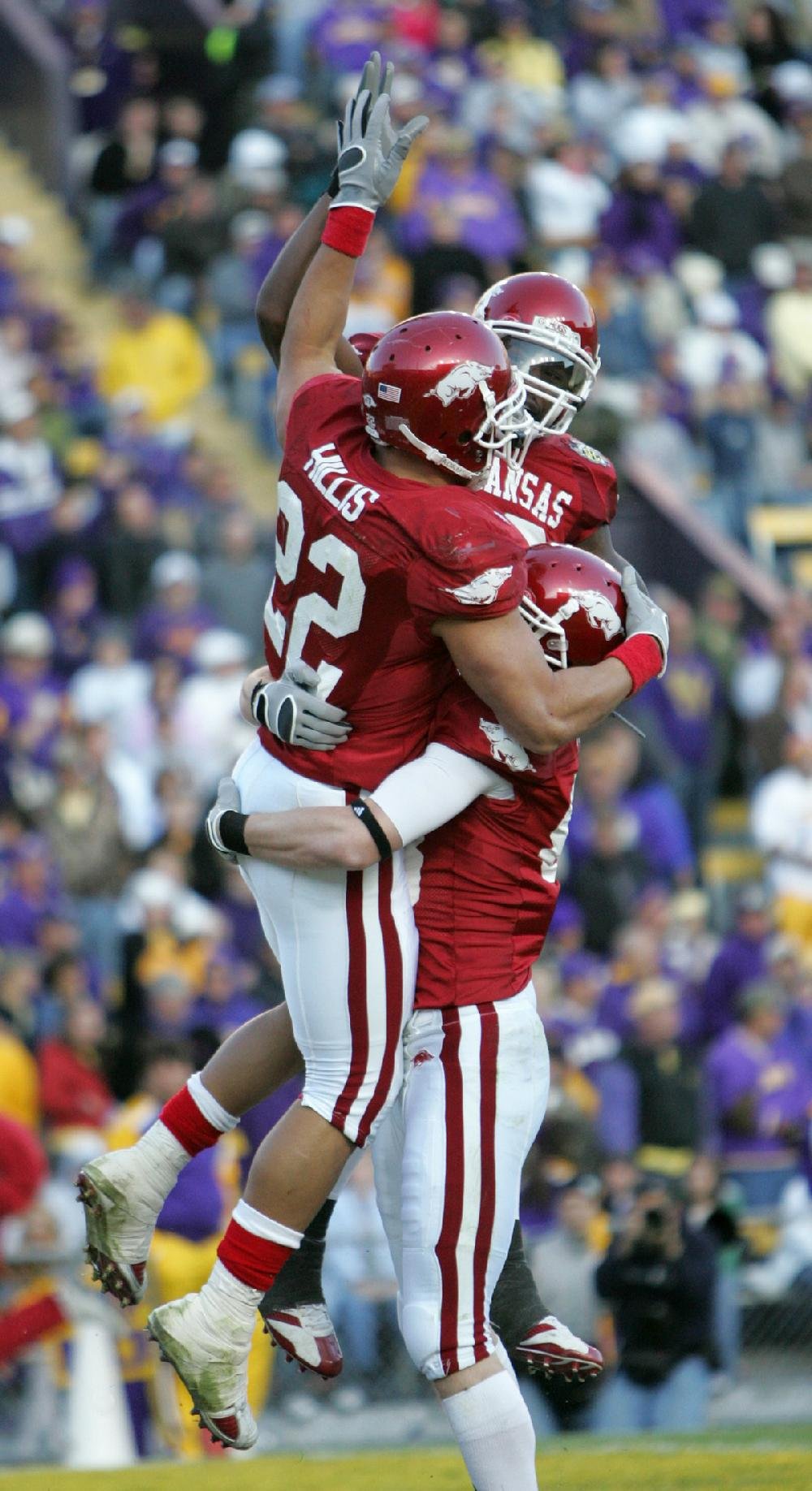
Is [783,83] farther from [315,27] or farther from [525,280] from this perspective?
[525,280]

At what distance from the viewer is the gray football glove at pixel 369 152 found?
533 cm

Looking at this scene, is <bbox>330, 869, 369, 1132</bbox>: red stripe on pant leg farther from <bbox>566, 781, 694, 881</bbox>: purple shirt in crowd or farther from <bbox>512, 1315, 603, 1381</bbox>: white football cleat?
<bbox>566, 781, 694, 881</bbox>: purple shirt in crowd

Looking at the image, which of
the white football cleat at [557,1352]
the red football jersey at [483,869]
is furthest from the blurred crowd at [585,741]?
the red football jersey at [483,869]

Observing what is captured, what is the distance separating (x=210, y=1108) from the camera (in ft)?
17.8

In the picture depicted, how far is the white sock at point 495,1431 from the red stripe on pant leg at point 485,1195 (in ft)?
0.23

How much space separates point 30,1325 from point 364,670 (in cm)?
359

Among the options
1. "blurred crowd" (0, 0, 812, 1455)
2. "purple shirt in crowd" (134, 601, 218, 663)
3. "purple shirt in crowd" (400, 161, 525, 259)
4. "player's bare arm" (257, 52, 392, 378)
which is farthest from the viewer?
"purple shirt in crowd" (400, 161, 525, 259)

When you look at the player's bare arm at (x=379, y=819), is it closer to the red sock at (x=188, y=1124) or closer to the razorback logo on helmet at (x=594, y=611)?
the razorback logo on helmet at (x=594, y=611)

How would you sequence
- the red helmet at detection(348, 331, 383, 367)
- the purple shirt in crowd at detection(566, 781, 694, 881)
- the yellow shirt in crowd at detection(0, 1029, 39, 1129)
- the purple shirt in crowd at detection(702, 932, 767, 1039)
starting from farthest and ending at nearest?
the purple shirt in crowd at detection(566, 781, 694, 881) < the purple shirt in crowd at detection(702, 932, 767, 1039) < the yellow shirt in crowd at detection(0, 1029, 39, 1129) < the red helmet at detection(348, 331, 383, 367)

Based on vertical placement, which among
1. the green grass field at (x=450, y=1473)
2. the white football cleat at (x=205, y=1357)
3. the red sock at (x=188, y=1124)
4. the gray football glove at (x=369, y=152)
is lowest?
the green grass field at (x=450, y=1473)

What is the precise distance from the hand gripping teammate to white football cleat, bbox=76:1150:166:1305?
0.32 metres

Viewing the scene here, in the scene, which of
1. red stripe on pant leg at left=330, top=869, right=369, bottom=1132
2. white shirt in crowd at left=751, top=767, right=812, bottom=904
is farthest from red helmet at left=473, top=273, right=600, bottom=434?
white shirt in crowd at left=751, top=767, right=812, bottom=904

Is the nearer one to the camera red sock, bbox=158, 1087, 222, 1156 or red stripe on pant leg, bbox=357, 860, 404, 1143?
red stripe on pant leg, bbox=357, 860, 404, 1143

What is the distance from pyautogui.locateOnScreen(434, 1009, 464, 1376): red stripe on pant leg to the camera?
497cm
